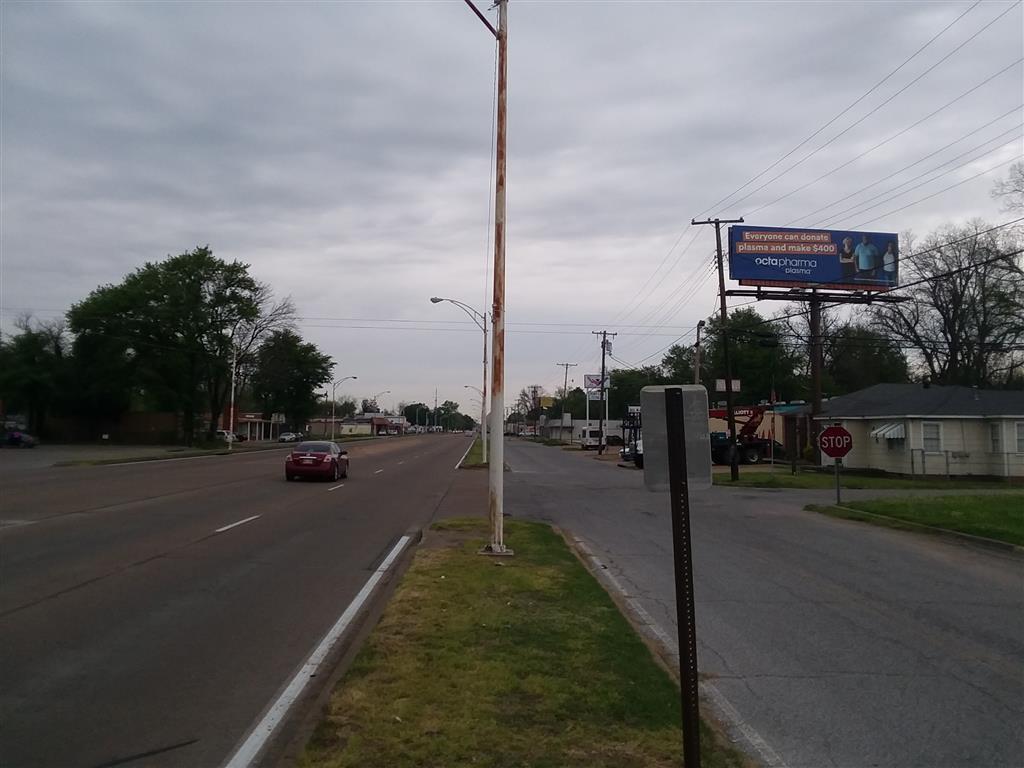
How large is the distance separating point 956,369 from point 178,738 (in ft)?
207

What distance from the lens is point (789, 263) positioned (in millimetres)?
44250

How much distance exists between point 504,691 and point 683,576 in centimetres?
207

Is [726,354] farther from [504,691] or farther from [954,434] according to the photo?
[504,691]

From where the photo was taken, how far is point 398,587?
1028cm

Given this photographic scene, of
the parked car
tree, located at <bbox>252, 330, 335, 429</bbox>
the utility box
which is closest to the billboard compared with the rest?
the utility box

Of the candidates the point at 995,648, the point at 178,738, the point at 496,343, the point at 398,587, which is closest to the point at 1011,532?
the point at 995,648

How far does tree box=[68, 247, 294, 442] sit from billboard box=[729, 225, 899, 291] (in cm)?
4626

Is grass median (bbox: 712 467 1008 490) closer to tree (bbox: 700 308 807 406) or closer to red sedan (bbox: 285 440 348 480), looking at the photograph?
red sedan (bbox: 285 440 348 480)

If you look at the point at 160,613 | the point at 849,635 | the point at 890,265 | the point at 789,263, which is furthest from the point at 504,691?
the point at 890,265

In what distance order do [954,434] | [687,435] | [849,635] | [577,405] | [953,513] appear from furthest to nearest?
1. [577,405]
2. [954,434]
3. [953,513]
4. [849,635]
5. [687,435]

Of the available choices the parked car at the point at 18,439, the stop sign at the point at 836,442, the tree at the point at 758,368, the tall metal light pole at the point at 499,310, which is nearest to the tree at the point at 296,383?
the parked car at the point at 18,439

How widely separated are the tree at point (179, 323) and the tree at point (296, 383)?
20619 millimetres

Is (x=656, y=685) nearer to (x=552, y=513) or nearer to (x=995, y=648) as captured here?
(x=995, y=648)

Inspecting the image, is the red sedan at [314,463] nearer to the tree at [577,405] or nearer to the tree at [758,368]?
the tree at [758,368]
